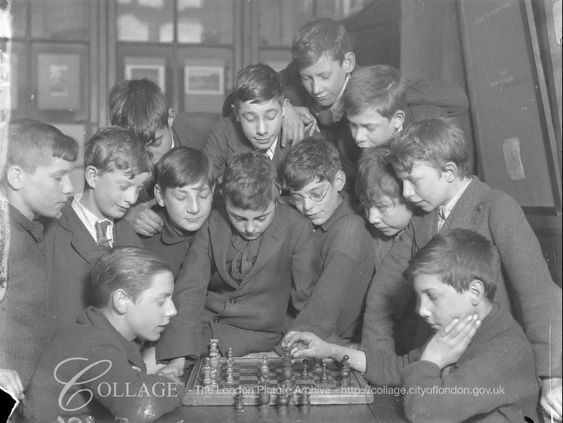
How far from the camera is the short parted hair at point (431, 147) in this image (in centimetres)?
258

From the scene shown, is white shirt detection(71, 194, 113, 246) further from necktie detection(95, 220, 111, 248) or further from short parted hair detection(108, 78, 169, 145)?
short parted hair detection(108, 78, 169, 145)

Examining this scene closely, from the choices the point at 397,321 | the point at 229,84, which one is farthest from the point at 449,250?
the point at 229,84

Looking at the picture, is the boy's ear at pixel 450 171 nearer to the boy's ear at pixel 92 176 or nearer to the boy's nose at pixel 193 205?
the boy's nose at pixel 193 205

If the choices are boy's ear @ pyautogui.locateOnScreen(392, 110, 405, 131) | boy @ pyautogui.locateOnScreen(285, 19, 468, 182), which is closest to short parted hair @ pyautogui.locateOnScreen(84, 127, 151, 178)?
boy @ pyautogui.locateOnScreen(285, 19, 468, 182)

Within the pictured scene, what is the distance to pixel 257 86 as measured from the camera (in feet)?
9.86

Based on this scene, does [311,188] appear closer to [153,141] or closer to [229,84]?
[153,141]

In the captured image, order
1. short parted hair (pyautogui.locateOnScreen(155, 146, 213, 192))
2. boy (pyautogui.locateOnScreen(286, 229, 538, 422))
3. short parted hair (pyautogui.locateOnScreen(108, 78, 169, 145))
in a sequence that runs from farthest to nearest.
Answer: short parted hair (pyautogui.locateOnScreen(108, 78, 169, 145)) < short parted hair (pyautogui.locateOnScreen(155, 146, 213, 192)) < boy (pyautogui.locateOnScreen(286, 229, 538, 422))

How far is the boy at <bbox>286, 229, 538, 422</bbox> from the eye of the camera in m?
2.06

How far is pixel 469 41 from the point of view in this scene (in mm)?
3760

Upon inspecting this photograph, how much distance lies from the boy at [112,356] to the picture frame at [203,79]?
2729mm

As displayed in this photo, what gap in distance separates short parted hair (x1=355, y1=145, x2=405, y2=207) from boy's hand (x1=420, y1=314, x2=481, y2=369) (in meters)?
0.77

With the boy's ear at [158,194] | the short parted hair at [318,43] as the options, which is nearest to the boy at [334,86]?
the short parted hair at [318,43]

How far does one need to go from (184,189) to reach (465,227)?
1135 millimetres

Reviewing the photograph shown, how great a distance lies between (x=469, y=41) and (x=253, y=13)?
Result: 184cm
